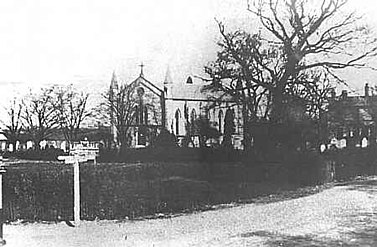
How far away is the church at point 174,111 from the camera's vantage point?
2.47 meters

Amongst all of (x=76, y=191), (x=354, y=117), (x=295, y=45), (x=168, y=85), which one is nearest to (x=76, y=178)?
(x=76, y=191)

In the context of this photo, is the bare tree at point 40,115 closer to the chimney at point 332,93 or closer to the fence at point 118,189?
the fence at point 118,189

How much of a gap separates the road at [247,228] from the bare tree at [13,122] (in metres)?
0.43

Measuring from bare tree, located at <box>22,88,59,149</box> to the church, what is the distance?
26cm

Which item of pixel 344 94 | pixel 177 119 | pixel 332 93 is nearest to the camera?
pixel 177 119

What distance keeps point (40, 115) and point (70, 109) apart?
131 mm

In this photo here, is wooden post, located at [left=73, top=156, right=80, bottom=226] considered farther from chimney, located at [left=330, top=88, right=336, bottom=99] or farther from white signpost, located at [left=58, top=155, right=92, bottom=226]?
chimney, located at [left=330, top=88, right=336, bottom=99]

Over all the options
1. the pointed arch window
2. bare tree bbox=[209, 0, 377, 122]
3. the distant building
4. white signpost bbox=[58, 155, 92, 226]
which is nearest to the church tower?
the pointed arch window

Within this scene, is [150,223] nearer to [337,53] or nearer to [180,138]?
[180,138]

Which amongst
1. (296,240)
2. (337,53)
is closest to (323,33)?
(337,53)

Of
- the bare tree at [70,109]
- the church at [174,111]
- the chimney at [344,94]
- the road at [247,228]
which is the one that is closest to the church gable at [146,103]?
the church at [174,111]

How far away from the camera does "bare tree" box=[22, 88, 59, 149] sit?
7.48 feet

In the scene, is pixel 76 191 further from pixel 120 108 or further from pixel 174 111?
pixel 174 111

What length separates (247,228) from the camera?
234 cm
